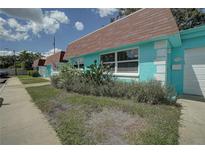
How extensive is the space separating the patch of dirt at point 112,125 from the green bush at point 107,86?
5.33ft

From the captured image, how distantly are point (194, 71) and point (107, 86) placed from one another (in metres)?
4.63


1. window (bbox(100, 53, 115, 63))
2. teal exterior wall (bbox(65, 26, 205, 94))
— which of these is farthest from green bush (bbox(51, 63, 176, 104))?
window (bbox(100, 53, 115, 63))

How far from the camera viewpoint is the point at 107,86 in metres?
7.60

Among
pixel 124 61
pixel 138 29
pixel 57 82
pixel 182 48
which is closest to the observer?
pixel 138 29

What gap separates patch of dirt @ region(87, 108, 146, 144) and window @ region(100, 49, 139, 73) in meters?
4.12

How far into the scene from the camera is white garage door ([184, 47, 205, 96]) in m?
7.76

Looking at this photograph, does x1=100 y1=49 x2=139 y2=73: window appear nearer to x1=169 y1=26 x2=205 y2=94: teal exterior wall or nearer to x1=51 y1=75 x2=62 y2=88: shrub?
x1=169 y1=26 x2=205 y2=94: teal exterior wall

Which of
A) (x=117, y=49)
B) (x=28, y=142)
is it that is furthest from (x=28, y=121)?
(x=117, y=49)

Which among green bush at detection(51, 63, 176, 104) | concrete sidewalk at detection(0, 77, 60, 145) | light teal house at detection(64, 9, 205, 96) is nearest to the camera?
concrete sidewalk at detection(0, 77, 60, 145)

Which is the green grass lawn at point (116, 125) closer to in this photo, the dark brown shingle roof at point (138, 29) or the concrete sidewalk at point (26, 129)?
the concrete sidewalk at point (26, 129)

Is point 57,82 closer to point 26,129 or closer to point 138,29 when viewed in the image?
point 138,29

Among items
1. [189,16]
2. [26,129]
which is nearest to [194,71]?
[26,129]

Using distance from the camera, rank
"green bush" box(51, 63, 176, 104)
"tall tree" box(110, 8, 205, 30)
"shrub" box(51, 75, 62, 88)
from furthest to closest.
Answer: "tall tree" box(110, 8, 205, 30)
"shrub" box(51, 75, 62, 88)
"green bush" box(51, 63, 176, 104)
